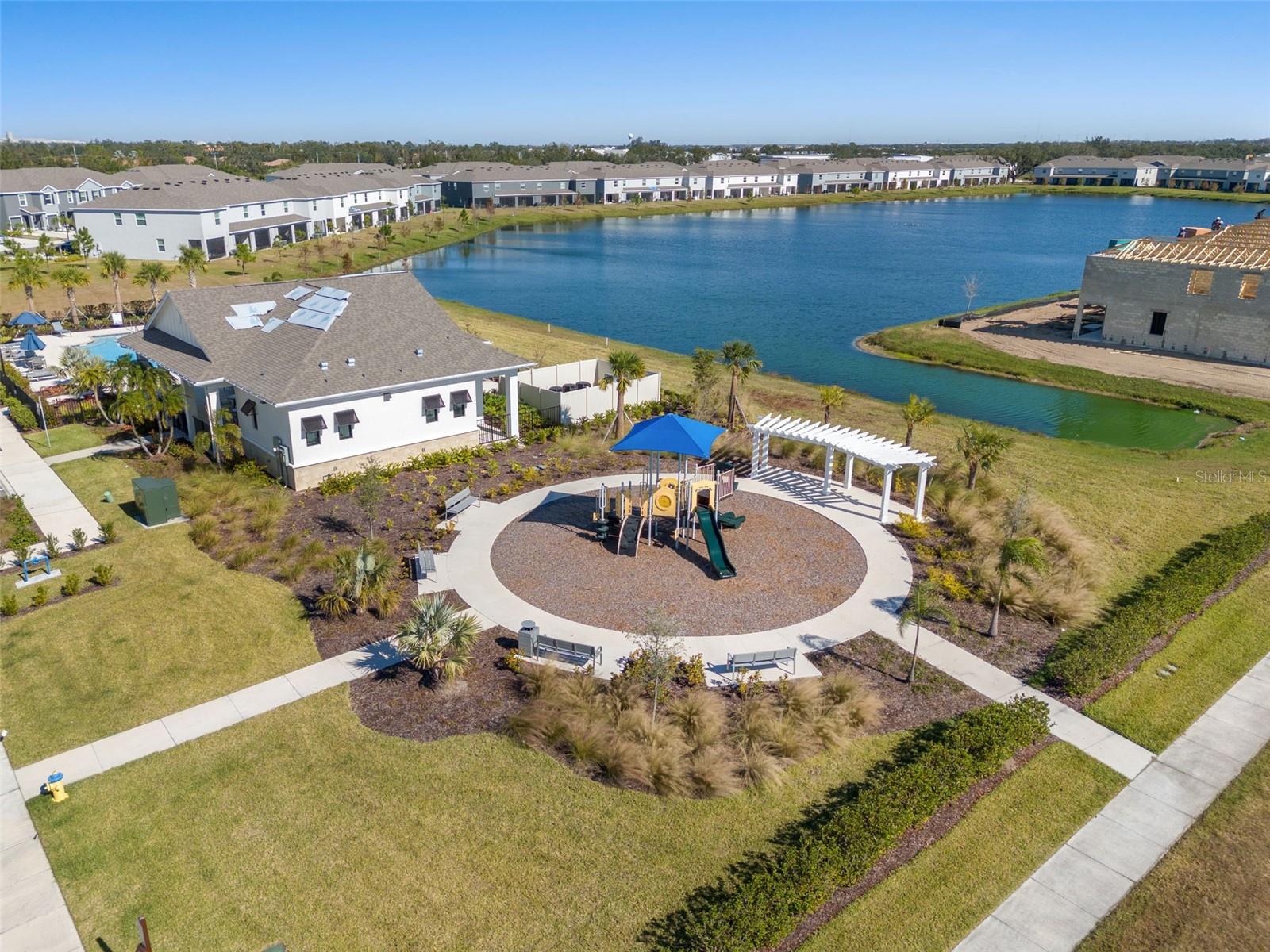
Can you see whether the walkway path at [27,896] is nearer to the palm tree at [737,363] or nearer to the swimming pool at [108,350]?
the palm tree at [737,363]

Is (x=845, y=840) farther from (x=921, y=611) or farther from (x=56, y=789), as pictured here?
(x=56, y=789)

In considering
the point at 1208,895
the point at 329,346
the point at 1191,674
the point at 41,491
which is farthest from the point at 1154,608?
the point at 41,491

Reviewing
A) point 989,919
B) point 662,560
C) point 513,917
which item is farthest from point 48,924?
point 662,560

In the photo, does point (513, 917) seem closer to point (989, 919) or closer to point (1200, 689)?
point (989, 919)

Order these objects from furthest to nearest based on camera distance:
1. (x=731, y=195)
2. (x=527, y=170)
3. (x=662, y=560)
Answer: (x=731, y=195)
(x=527, y=170)
(x=662, y=560)

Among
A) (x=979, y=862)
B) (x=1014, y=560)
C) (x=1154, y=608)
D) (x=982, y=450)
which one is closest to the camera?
(x=979, y=862)

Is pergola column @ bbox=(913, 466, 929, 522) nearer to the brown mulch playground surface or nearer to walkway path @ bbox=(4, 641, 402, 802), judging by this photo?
the brown mulch playground surface
